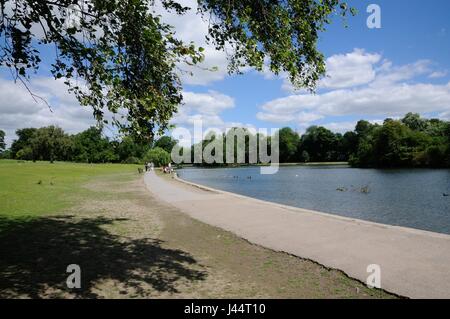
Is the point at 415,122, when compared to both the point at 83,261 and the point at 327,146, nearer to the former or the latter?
the point at 327,146

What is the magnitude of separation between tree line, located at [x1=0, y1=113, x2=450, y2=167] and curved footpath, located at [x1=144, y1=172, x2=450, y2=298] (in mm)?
39666

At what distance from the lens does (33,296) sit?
5684 mm

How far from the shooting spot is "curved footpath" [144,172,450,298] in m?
6.33

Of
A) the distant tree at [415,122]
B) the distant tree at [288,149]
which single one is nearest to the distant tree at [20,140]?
the distant tree at [288,149]

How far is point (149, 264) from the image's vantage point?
7617 millimetres

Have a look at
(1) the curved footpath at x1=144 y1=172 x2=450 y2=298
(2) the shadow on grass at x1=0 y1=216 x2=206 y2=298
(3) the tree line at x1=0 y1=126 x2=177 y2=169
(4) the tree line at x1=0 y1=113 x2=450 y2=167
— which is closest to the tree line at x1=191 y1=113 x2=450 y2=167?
(4) the tree line at x1=0 y1=113 x2=450 y2=167

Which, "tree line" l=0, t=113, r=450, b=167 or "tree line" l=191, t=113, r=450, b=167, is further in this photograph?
"tree line" l=0, t=113, r=450, b=167

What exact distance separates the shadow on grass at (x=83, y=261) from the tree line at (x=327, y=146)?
40241 mm

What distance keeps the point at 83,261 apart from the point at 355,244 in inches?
241

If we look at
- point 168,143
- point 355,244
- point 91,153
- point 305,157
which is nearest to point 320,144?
point 305,157

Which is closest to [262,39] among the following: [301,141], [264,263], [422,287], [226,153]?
[264,263]

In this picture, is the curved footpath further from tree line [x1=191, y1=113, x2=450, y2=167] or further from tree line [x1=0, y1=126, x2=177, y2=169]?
tree line [x1=191, y1=113, x2=450, y2=167]

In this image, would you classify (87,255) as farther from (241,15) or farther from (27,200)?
(27,200)

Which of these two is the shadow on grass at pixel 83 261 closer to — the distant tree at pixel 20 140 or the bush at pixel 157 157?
the bush at pixel 157 157
